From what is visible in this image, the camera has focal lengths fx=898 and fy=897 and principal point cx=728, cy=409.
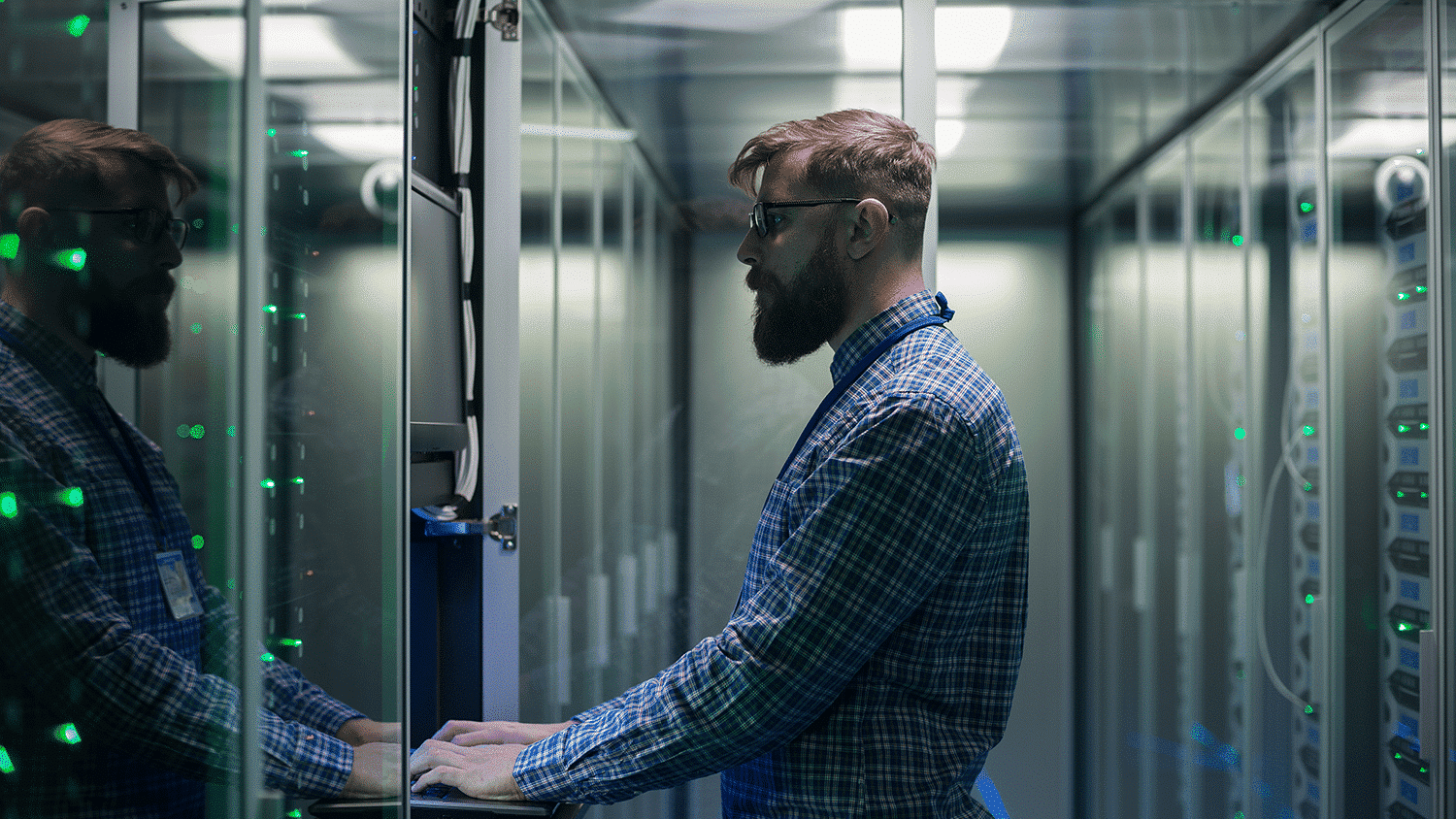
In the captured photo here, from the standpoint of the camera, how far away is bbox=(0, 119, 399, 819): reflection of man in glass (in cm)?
45

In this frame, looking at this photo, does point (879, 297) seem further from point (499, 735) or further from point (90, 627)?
point (90, 627)

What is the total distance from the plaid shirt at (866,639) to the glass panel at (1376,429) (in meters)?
1.35

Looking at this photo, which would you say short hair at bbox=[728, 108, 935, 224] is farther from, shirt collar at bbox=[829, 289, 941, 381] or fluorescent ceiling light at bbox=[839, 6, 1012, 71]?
fluorescent ceiling light at bbox=[839, 6, 1012, 71]

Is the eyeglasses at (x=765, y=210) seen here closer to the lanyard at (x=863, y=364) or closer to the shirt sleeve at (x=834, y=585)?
the lanyard at (x=863, y=364)

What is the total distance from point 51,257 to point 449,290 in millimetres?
1179

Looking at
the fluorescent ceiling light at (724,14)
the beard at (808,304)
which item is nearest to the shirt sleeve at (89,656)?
the beard at (808,304)

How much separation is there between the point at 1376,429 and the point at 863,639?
164cm

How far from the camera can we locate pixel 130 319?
51cm

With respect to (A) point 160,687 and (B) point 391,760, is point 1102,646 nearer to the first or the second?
(B) point 391,760

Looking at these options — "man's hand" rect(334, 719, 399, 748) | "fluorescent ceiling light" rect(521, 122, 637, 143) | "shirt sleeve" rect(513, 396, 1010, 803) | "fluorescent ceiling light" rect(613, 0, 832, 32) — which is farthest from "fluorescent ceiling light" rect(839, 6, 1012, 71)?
"man's hand" rect(334, 719, 399, 748)

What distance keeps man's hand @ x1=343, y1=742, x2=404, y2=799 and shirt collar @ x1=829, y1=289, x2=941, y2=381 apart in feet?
2.22

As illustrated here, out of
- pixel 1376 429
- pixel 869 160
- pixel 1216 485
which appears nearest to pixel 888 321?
pixel 869 160

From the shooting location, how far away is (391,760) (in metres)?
0.84

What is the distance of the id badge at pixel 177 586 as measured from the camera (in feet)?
1.83
